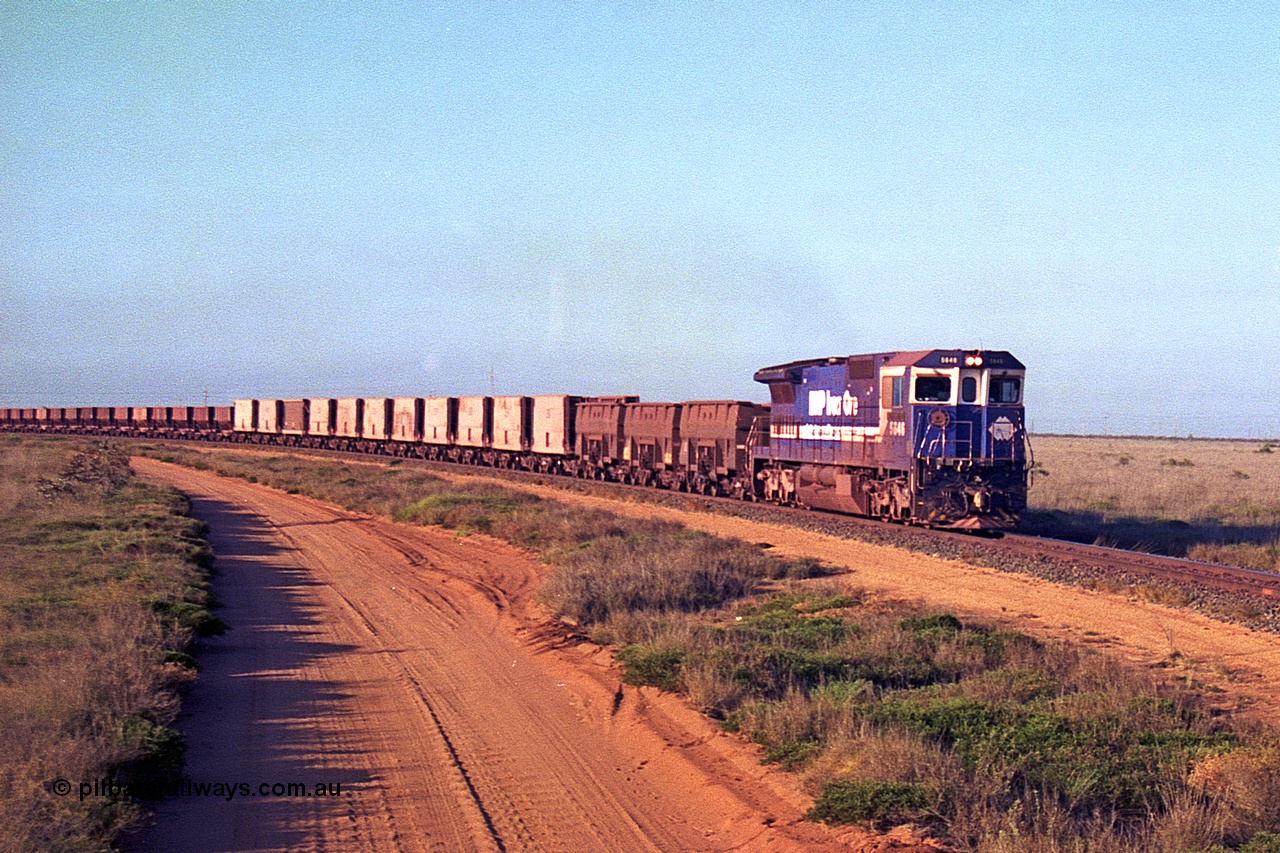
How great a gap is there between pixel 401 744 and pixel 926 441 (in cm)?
1483

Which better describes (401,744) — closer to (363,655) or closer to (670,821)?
(670,821)

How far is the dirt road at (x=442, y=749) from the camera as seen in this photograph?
637 cm

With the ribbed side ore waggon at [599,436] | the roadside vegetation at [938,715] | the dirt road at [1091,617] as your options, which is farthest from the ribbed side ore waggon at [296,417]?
the roadside vegetation at [938,715]

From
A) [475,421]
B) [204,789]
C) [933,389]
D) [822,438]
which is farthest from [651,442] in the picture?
[204,789]

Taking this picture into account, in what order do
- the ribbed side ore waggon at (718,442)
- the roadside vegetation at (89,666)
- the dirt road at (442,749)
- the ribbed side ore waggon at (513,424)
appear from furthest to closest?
the ribbed side ore waggon at (513,424)
the ribbed side ore waggon at (718,442)
the dirt road at (442,749)
the roadside vegetation at (89,666)

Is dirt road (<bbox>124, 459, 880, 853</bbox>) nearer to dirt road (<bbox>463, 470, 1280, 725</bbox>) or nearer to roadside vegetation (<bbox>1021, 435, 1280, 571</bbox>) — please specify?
dirt road (<bbox>463, 470, 1280, 725</bbox>)

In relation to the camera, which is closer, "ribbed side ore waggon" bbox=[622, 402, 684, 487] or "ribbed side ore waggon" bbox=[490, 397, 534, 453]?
"ribbed side ore waggon" bbox=[622, 402, 684, 487]

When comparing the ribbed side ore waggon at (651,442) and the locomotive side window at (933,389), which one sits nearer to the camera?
the locomotive side window at (933,389)

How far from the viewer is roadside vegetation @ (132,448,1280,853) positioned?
6156 mm

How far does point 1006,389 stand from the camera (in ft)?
68.5

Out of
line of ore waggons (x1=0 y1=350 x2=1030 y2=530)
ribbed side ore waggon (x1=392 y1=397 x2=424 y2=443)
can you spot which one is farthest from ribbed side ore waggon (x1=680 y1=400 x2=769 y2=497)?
ribbed side ore waggon (x1=392 y1=397 x2=424 y2=443)

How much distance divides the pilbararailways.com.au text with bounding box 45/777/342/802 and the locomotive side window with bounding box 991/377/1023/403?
17.1 m

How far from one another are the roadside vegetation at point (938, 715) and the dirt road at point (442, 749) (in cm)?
46

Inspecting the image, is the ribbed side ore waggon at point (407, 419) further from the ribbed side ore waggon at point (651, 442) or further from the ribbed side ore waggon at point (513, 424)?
the ribbed side ore waggon at point (651, 442)
